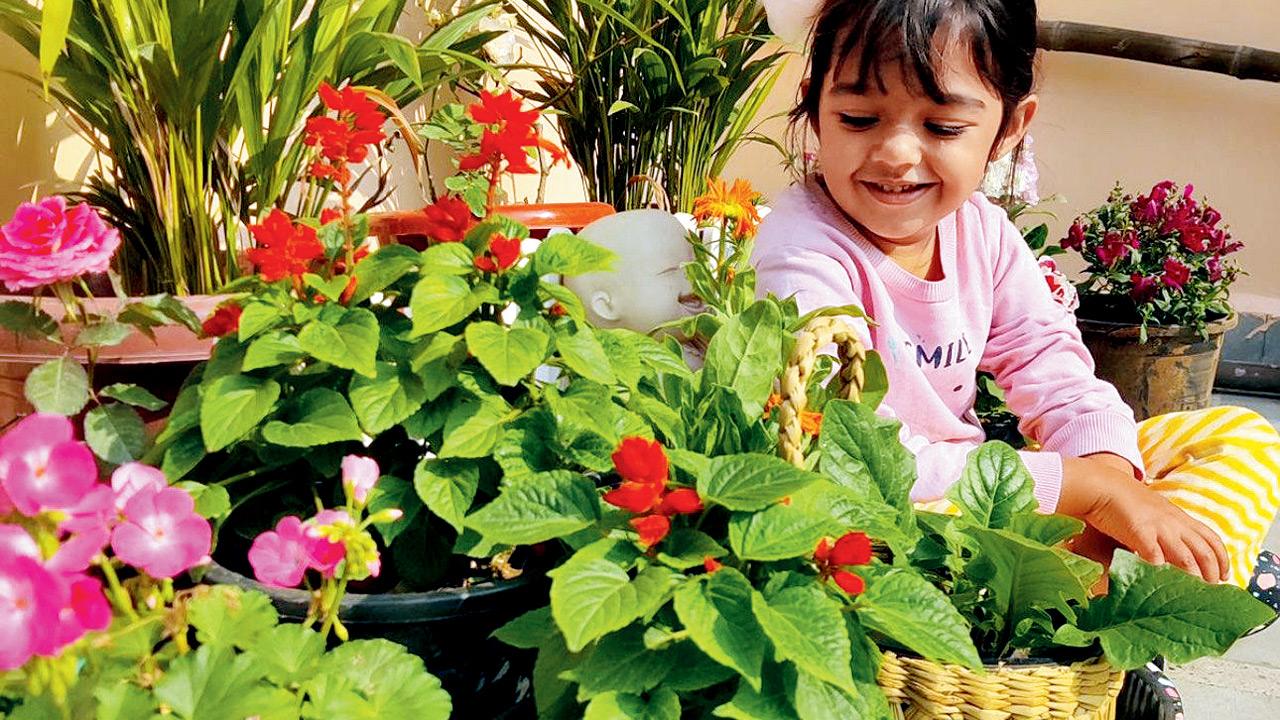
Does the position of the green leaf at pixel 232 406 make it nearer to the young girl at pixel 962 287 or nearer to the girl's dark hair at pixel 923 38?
the young girl at pixel 962 287

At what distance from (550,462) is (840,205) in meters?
0.74

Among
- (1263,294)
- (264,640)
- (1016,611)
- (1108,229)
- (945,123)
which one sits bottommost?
(1263,294)

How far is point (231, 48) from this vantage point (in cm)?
132

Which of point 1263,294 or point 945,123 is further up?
point 945,123

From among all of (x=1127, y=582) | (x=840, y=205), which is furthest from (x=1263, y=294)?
(x=1127, y=582)

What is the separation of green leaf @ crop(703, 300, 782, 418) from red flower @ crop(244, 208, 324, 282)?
0.32m

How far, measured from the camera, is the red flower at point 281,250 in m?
0.82

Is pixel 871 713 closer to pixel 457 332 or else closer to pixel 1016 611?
pixel 1016 611

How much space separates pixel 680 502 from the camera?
710 mm

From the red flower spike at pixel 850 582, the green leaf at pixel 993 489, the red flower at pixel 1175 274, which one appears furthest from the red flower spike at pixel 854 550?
the red flower at pixel 1175 274

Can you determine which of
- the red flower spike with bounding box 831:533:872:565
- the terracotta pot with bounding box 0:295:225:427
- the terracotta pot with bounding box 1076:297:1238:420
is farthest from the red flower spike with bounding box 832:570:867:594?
the terracotta pot with bounding box 1076:297:1238:420

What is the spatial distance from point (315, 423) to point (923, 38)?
829 millimetres

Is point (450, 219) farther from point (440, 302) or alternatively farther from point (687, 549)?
point (687, 549)

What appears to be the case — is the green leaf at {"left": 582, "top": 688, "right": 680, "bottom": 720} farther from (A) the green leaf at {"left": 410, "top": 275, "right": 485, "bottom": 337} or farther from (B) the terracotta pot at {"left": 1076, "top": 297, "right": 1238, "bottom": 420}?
(B) the terracotta pot at {"left": 1076, "top": 297, "right": 1238, "bottom": 420}
